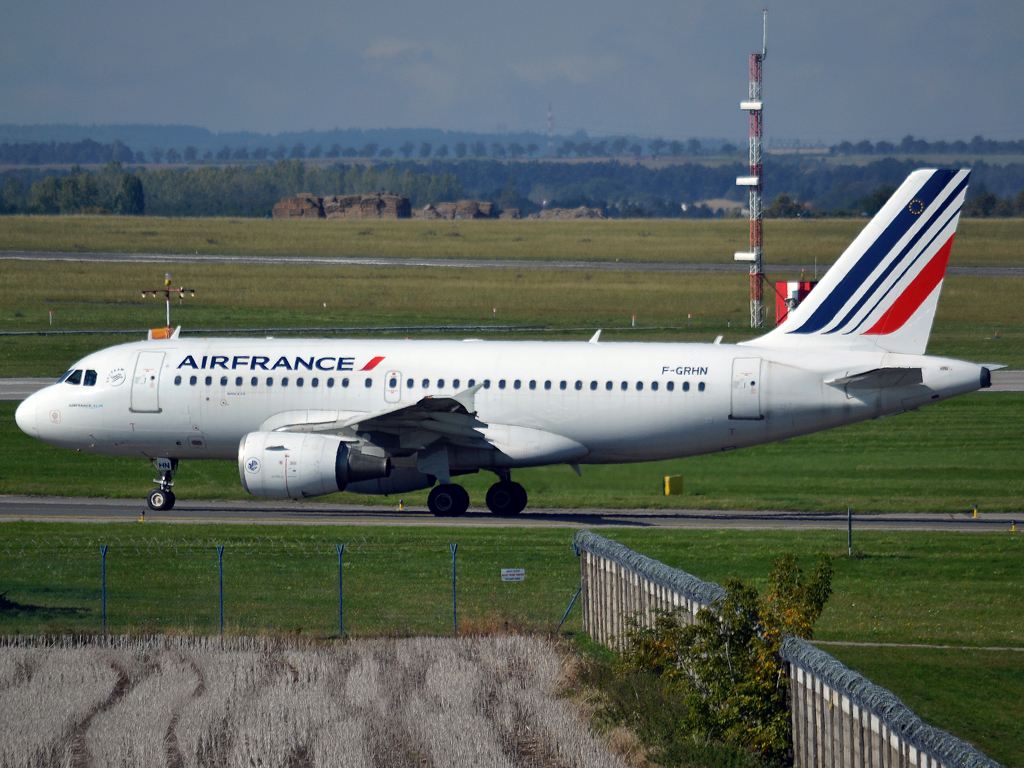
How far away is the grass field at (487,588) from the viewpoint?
19734 millimetres

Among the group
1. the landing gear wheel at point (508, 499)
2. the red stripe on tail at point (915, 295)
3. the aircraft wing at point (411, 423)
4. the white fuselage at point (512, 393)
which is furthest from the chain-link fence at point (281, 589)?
the red stripe on tail at point (915, 295)

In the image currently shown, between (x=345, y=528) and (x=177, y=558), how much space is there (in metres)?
6.01

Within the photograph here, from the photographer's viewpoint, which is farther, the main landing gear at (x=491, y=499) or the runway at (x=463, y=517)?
the main landing gear at (x=491, y=499)

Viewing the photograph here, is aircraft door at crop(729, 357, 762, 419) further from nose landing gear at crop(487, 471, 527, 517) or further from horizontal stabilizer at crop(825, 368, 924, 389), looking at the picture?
nose landing gear at crop(487, 471, 527, 517)

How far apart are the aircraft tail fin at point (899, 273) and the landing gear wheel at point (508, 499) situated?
887cm

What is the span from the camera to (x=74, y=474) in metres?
40.6

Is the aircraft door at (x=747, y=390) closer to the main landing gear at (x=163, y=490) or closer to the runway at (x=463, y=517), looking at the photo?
the runway at (x=463, y=517)

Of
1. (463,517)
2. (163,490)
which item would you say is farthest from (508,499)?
(163,490)

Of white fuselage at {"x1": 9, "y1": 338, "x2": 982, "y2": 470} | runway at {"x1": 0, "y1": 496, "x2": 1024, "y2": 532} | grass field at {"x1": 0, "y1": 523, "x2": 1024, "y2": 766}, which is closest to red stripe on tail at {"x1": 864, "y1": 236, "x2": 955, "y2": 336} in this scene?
white fuselage at {"x1": 9, "y1": 338, "x2": 982, "y2": 470}

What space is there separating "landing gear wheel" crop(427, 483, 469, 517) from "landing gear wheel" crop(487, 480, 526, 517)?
94 cm

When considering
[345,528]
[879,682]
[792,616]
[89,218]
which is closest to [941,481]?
[345,528]

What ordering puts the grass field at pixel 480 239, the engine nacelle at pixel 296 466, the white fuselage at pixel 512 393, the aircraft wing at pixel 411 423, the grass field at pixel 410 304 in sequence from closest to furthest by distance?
the engine nacelle at pixel 296 466, the aircraft wing at pixel 411 423, the white fuselage at pixel 512 393, the grass field at pixel 410 304, the grass field at pixel 480 239

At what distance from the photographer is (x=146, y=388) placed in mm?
34938

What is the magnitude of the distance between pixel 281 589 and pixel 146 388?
13753 millimetres
